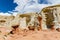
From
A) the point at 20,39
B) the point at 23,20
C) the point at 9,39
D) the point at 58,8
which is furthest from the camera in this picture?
the point at 23,20

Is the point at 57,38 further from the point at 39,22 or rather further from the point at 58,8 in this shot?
the point at 58,8

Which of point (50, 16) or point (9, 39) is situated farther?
point (50, 16)

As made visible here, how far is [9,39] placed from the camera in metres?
17.3

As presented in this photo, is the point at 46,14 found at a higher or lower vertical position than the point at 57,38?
higher

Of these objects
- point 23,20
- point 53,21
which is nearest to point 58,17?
point 53,21

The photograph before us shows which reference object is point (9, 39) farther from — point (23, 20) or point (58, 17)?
point (23, 20)

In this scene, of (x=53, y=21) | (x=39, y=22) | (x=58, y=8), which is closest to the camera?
(x=39, y=22)

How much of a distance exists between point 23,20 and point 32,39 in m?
25.0

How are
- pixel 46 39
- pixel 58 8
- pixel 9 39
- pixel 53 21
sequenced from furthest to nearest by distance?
pixel 58 8
pixel 53 21
pixel 9 39
pixel 46 39

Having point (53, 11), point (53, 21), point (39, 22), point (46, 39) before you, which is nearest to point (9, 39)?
point (46, 39)

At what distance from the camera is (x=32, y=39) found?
51.5 feet

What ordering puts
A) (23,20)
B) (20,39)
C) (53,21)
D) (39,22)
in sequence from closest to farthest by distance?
(20,39) → (39,22) → (53,21) → (23,20)

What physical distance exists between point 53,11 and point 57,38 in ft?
71.4

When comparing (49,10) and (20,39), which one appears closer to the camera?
(20,39)
